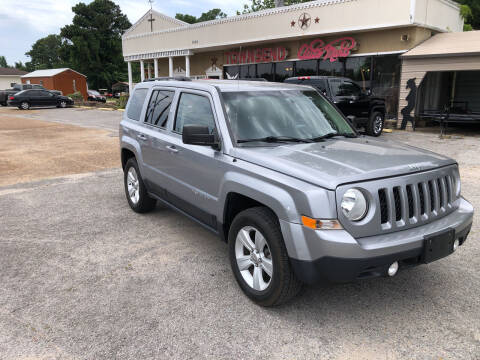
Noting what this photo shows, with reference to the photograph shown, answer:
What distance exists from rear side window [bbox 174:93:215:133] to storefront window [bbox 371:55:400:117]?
14.9 m

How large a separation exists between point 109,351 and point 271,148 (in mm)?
2078

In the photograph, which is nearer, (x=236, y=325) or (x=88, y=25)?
(x=236, y=325)

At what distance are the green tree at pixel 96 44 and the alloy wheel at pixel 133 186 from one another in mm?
62620

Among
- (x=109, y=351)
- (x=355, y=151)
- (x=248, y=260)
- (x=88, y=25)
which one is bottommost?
(x=109, y=351)

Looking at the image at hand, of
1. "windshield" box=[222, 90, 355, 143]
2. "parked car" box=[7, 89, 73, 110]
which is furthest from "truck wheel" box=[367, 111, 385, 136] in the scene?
"parked car" box=[7, 89, 73, 110]

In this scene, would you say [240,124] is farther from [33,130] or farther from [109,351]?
[33,130]

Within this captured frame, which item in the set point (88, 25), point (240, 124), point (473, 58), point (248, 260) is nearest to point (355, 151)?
point (240, 124)

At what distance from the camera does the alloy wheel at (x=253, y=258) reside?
3364 millimetres

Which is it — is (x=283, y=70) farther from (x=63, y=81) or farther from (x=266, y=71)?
(x=63, y=81)

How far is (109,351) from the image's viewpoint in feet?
9.56

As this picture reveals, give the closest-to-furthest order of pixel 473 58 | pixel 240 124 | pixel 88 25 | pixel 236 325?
pixel 236 325
pixel 240 124
pixel 473 58
pixel 88 25

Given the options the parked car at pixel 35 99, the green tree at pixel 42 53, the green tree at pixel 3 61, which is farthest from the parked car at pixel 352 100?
the green tree at pixel 3 61

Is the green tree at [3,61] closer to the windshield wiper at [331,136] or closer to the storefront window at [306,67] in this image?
the storefront window at [306,67]

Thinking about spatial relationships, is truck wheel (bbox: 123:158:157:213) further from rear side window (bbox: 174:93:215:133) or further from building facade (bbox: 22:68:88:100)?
building facade (bbox: 22:68:88:100)
